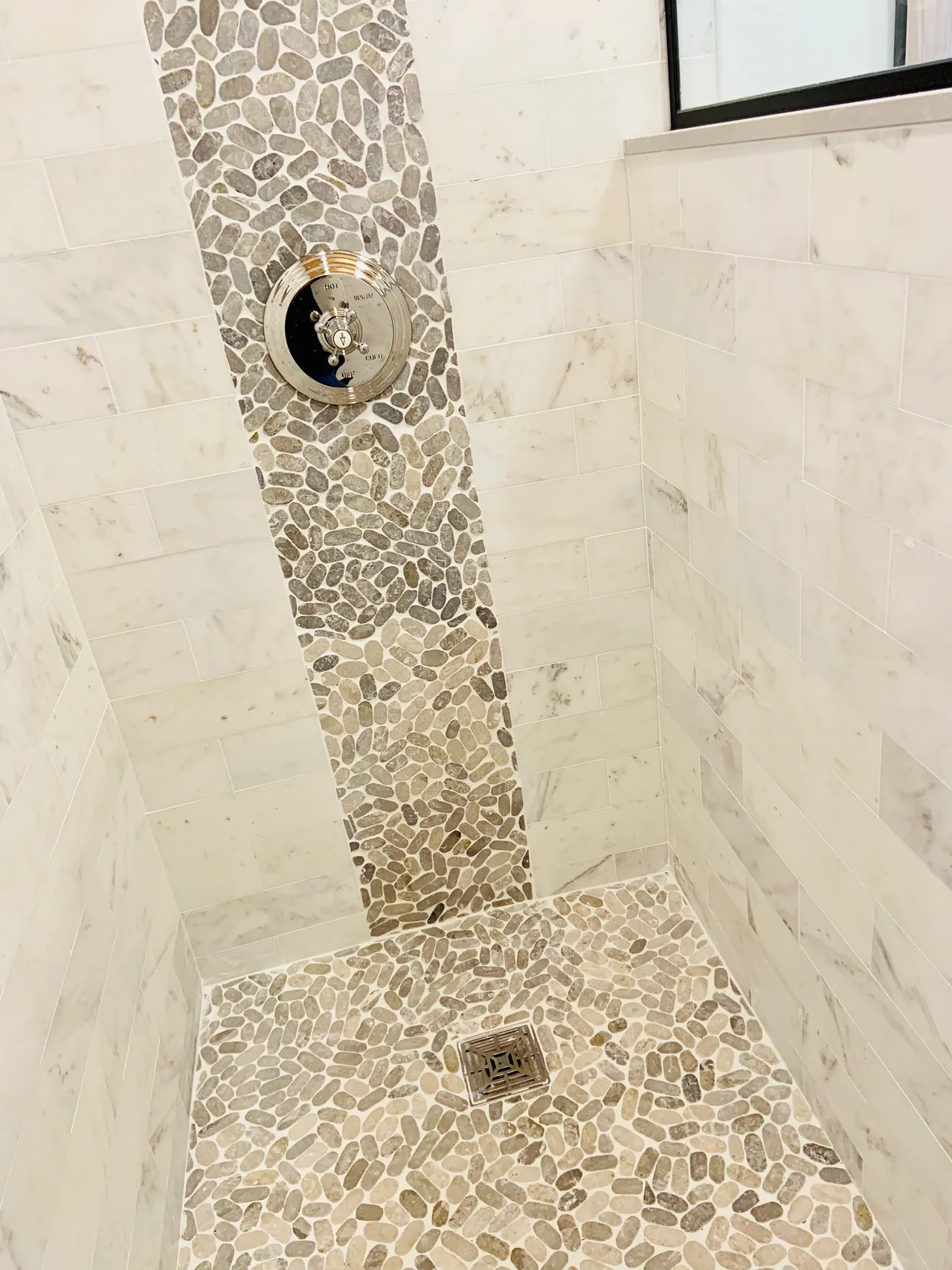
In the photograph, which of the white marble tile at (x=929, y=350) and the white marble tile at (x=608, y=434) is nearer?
the white marble tile at (x=929, y=350)

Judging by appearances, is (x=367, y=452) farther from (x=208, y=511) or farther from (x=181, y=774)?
(x=181, y=774)

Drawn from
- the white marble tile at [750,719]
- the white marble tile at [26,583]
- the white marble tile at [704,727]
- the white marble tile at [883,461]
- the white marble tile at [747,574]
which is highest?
the white marble tile at [883,461]

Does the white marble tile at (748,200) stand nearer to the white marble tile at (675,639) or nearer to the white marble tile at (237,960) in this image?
the white marble tile at (675,639)

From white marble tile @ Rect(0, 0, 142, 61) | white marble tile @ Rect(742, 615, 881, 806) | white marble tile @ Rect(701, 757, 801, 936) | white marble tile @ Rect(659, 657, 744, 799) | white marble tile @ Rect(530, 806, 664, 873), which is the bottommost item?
white marble tile @ Rect(530, 806, 664, 873)

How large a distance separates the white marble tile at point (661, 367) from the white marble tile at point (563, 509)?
0.65 feet

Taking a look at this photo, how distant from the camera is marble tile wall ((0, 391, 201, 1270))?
124 centimetres

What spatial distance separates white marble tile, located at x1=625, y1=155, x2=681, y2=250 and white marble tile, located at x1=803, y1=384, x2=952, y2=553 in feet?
1.72

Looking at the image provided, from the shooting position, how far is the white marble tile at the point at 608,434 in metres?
1.96

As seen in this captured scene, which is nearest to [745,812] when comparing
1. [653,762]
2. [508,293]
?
[653,762]

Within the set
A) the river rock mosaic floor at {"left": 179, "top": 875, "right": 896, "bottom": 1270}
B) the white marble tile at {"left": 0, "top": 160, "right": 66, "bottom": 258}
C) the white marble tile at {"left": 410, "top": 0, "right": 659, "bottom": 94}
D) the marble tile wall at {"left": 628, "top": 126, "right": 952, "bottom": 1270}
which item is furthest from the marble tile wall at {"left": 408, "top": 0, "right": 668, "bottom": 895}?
the white marble tile at {"left": 0, "top": 160, "right": 66, "bottom": 258}

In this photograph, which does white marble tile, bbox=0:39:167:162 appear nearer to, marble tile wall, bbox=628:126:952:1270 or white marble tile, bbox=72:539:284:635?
white marble tile, bbox=72:539:284:635

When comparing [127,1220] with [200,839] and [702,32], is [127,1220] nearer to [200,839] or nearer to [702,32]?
[200,839]

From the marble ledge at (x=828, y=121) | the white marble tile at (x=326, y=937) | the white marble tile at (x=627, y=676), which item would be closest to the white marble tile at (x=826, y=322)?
the marble ledge at (x=828, y=121)

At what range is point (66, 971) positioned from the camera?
4.73ft
